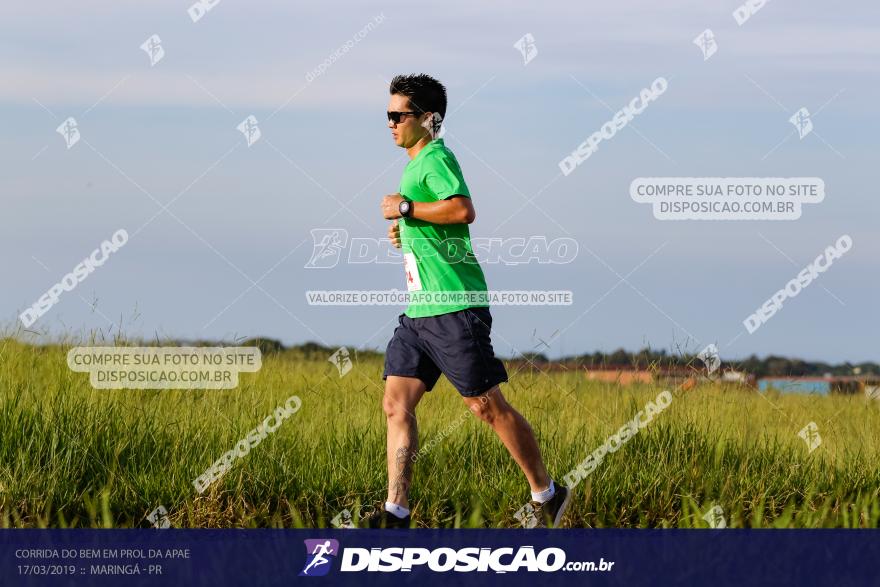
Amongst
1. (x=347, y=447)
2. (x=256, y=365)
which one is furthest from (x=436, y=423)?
(x=256, y=365)

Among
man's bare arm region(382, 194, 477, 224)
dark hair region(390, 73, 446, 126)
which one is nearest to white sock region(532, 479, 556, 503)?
man's bare arm region(382, 194, 477, 224)

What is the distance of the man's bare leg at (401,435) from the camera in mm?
5402

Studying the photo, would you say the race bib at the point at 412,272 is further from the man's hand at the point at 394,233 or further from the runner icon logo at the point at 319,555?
the runner icon logo at the point at 319,555

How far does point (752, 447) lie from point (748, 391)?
0.71 metres

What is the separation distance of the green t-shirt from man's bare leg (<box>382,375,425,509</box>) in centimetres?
40

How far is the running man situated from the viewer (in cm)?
519

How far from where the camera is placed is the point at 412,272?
5.33m

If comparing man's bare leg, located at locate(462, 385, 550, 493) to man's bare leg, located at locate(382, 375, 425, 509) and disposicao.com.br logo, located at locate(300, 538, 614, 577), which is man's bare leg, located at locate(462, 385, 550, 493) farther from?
disposicao.com.br logo, located at locate(300, 538, 614, 577)

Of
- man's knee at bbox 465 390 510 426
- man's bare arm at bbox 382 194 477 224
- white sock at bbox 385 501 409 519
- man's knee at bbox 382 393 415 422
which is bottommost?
white sock at bbox 385 501 409 519

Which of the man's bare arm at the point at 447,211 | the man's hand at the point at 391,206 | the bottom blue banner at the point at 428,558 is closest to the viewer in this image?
the bottom blue banner at the point at 428,558

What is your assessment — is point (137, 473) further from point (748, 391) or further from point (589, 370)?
point (748, 391)

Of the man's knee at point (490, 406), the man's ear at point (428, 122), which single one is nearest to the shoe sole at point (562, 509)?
the man's knee at point (490, 406)

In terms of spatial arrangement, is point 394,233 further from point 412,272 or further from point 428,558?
point 428,558

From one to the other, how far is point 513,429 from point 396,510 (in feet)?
2.44
